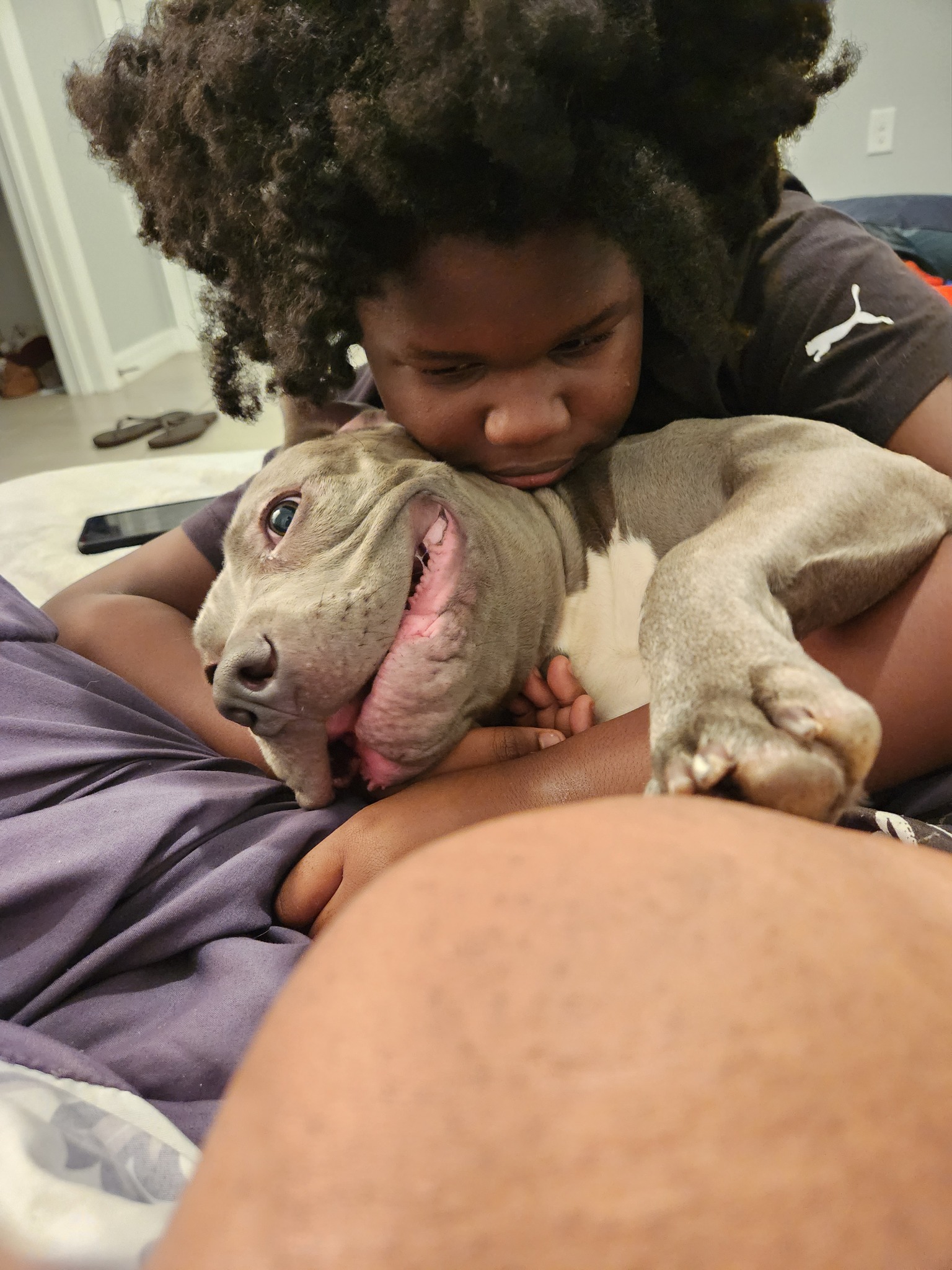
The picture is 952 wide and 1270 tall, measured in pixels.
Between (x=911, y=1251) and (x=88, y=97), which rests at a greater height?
(x=88, y=97)

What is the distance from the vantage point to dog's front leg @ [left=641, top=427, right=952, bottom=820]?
0.67 m

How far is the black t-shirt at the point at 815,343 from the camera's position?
1.48 m

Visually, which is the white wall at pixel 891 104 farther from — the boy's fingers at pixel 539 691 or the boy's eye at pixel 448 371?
the boy's fingers at pixel 539 691

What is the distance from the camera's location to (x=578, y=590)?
4.84 feet

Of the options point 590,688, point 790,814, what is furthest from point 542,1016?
point 590,688

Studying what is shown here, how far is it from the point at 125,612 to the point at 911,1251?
5.87ft

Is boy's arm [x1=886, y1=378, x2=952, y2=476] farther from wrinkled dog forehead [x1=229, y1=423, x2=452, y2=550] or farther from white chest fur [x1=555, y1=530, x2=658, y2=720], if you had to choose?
wrinkled dog forehead [x1=229, y1=423, x2=452, y2=550]

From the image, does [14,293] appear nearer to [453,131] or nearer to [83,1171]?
[453,131]

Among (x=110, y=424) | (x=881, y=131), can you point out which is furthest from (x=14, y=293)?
(x=881, y=131)

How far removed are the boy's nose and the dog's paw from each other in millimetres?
721

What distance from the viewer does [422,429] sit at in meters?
1.43

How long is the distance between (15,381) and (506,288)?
7081 mm

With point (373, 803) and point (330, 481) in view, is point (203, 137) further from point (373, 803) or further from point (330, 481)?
point (373, 803)

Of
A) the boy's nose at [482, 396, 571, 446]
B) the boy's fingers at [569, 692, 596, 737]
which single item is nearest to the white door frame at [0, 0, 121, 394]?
the boy's nose at [482, 396, 571, 446]
